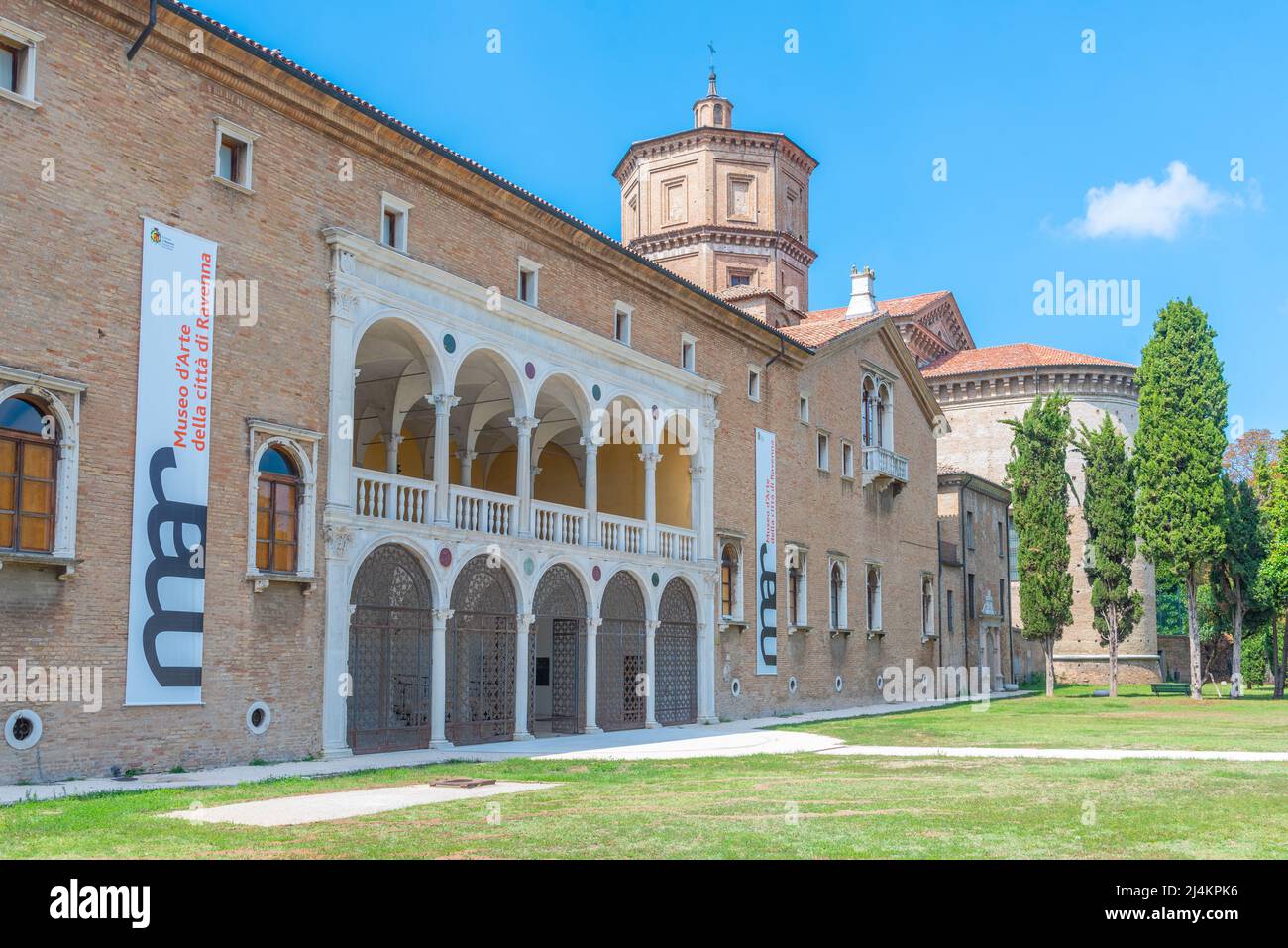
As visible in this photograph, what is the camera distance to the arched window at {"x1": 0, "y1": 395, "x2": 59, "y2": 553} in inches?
540

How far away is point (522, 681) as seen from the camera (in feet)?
71.2

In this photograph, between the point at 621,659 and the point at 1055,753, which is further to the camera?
the point at 621,659

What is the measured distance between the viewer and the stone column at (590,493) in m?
24.1

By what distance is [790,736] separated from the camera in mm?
23312

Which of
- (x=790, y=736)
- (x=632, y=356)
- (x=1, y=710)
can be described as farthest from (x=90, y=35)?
(x=790, y=736)

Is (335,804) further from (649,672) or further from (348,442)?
(649,672)

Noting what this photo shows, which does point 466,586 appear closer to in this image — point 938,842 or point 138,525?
point 138,525

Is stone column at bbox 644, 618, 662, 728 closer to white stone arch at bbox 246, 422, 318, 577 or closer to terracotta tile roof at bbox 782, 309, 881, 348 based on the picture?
white stone arch at bbox 246, 422, 318, 577

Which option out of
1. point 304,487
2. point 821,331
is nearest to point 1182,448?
point 821,331

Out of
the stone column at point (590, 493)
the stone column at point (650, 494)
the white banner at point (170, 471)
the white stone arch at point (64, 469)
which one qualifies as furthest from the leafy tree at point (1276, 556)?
the white stone arch at point (64, 469)

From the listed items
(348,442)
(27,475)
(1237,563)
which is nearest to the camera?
(27,475)

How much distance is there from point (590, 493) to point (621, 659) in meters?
3.68

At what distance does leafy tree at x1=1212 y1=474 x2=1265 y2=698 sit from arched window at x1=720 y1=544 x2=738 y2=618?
77.3 ft

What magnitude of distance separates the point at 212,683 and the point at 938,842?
34.5ft
